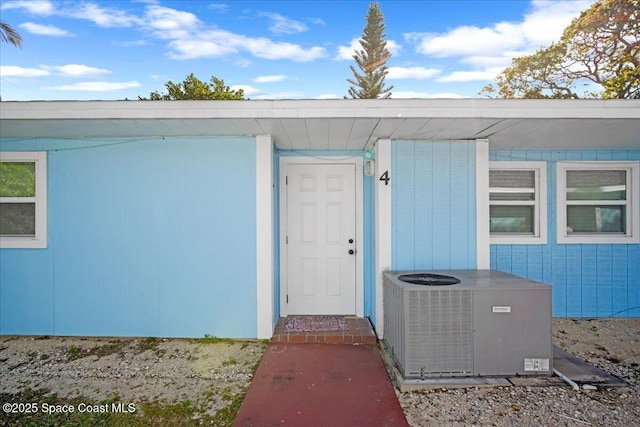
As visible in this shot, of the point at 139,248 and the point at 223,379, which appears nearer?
the point at 223,379

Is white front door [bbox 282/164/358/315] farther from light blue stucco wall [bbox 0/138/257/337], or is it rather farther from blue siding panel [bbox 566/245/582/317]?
blue siding panel [bbox 566/245/582/317]

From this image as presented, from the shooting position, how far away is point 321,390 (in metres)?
2.42

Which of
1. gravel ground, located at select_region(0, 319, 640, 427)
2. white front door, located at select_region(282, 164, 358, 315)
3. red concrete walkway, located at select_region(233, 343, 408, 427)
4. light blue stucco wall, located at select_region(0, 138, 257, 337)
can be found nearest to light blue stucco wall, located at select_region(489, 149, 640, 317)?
gravel ground, located at select_region(0, 319, 640, 427)

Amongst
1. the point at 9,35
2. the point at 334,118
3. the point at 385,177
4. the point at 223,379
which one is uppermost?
the point at 9,35

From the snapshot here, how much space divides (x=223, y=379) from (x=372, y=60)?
58.3 feet

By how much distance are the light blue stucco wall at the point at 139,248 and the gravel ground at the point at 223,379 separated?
291 mm

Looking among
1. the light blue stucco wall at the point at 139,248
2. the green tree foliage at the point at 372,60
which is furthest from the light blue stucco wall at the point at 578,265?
the green tree foliage at the point at 372,60

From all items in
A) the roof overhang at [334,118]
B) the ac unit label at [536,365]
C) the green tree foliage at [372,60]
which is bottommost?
the ac unit label at [536,365]

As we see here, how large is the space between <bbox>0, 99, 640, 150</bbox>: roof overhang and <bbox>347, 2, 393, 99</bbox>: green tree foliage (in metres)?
14.7

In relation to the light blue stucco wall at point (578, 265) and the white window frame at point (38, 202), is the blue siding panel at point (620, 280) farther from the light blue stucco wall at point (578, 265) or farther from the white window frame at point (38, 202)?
the white window frame at point (38, 202)

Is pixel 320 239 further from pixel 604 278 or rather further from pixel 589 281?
pixel 604 278

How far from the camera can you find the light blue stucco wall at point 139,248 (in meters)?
3.39

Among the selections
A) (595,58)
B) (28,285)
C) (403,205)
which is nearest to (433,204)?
(403,205)

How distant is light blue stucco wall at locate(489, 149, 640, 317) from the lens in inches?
158
